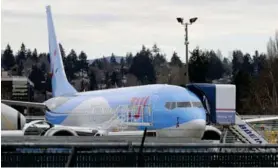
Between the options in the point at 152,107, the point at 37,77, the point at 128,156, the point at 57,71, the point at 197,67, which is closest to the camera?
the point at 128,156

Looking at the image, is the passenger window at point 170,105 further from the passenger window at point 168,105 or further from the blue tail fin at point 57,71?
the blue tail fin at point 57,71

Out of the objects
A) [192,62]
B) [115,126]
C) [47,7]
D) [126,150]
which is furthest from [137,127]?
[192,62]

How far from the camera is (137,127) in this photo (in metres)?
30.8

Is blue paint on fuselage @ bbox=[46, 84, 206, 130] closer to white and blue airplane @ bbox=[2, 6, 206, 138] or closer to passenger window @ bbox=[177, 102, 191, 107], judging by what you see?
white and blue airplane @ bbox=[2, 6, 206, 138]

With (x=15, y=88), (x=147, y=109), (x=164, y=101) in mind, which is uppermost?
(x=164, y=101)

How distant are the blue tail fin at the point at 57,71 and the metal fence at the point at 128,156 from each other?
3752 cm

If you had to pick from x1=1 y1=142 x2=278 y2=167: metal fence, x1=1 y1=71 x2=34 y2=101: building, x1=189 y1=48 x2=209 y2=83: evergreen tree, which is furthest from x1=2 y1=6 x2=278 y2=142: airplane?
x1=1 y1=71 x2=34 y2=101: building

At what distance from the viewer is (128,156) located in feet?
30.4

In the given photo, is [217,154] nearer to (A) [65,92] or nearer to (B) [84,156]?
(B) [84,156]

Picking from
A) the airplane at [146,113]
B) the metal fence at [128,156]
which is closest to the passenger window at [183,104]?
the airplane at [146,113]

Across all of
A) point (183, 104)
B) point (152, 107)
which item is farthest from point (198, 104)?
point (152, 107)

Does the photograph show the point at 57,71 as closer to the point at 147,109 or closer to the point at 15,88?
the point at 147,109

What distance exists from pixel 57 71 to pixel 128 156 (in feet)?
135

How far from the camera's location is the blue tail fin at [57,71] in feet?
158
